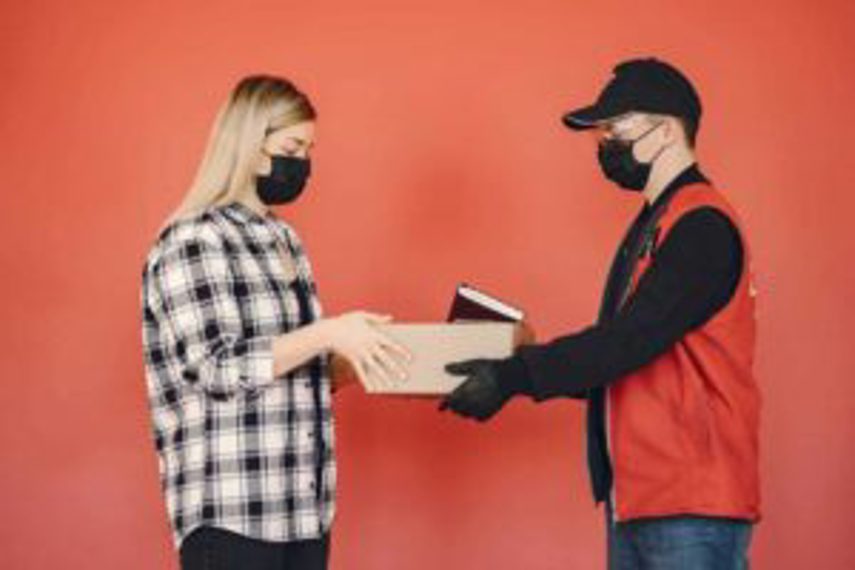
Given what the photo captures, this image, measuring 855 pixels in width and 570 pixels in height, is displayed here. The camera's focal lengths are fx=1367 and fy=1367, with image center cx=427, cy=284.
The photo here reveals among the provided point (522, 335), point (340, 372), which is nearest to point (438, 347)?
point (522, 335)

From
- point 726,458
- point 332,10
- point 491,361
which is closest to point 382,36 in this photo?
point 332,10

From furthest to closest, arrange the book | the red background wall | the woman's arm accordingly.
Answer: the red background wall < the book < the woman's arm

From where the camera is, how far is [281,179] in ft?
7.68

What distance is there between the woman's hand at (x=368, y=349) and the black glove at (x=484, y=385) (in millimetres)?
85

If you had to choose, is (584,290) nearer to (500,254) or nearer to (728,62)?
(500,254)

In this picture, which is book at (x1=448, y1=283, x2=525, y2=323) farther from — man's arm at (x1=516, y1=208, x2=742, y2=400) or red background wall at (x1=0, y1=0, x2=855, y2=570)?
red background wall at (x1=0, y1=0, x2=855, y2=570)

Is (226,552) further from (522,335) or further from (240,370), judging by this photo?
(522,335)

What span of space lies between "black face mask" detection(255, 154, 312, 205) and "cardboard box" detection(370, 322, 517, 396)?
1.08ft

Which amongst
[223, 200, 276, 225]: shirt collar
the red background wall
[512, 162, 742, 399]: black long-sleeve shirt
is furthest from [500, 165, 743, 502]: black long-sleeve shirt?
the red background wall

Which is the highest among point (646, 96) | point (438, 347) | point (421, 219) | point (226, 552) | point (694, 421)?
point (646, 96)

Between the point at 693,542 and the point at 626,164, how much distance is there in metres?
0.67

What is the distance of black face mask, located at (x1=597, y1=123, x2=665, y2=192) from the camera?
2.39 meters

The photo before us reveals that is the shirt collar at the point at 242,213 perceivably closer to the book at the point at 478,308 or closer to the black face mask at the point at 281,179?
the black face mask at the point at 281,179

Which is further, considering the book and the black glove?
the book
